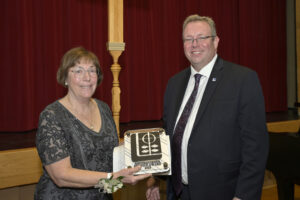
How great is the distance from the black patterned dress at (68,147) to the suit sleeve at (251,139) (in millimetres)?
836

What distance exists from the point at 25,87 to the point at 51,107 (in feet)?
9.01

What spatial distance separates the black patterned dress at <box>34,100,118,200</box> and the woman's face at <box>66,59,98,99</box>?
14cm

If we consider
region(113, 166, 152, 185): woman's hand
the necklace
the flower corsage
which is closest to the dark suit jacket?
region(113, 166, 152, 185): woman's hand

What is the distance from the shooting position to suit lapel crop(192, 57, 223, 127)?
183 cm

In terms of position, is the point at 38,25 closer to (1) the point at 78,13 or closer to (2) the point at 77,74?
(1) the point at 78,13

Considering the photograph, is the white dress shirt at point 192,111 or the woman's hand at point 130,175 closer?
the woman's hand at point 130,175

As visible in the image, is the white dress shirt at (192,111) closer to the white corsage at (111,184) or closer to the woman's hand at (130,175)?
the woman's hand at (130,175)

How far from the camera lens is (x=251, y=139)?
173 cm

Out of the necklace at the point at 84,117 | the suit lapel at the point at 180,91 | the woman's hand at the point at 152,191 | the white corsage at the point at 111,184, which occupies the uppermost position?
the suit lapel at the point at 180,91

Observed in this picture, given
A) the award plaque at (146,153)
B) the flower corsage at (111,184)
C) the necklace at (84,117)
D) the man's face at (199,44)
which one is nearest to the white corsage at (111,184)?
the flower corsage at (111,184)

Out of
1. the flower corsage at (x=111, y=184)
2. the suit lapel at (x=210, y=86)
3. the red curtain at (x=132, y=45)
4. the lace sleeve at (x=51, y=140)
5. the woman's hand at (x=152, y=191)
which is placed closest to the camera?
the flower corsage at (x=111, y=184)

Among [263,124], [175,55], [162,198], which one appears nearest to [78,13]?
[175,55]

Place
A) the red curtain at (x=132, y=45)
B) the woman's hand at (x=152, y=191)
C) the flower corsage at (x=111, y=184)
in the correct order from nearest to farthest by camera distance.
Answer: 1. the flower corsage at (x=111, y=184)
2. the woman's hand at (x=152, y=191)
3. the red curtain at (x=132, y=45)

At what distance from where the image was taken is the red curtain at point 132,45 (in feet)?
13.9
